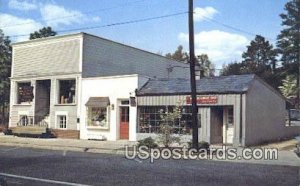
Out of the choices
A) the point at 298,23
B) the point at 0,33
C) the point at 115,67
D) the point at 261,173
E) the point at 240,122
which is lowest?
the point at 261,173

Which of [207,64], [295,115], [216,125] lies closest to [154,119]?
[216,125]

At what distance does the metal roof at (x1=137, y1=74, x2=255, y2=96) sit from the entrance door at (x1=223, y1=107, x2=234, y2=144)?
142cm

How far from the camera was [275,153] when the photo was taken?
2066cm

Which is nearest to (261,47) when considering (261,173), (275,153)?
(275,153)

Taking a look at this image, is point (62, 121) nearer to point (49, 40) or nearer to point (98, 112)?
point (98, 112)

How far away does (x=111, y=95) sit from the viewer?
29.2m

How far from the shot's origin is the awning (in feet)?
95.6

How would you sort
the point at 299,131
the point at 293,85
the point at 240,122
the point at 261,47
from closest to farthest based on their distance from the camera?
the point at 240,122 < the point at 299,131 < the point at 293,85 < the point at 261,47

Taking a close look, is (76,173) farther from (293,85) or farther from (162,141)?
(293,85)

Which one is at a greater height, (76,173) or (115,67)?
(115,67)

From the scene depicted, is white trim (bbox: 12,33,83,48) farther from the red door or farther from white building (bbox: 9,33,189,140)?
the red door

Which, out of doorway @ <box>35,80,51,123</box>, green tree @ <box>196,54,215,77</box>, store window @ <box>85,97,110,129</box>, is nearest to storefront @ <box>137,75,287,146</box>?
store window @ <box>85,97,110,129</box>

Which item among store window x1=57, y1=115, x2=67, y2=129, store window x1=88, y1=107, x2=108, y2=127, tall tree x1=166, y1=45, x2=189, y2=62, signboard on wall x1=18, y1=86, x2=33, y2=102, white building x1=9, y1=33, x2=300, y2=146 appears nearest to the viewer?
white building x1=9, y1=33, x2=300, y2=146

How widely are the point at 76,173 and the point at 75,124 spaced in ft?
62.3
